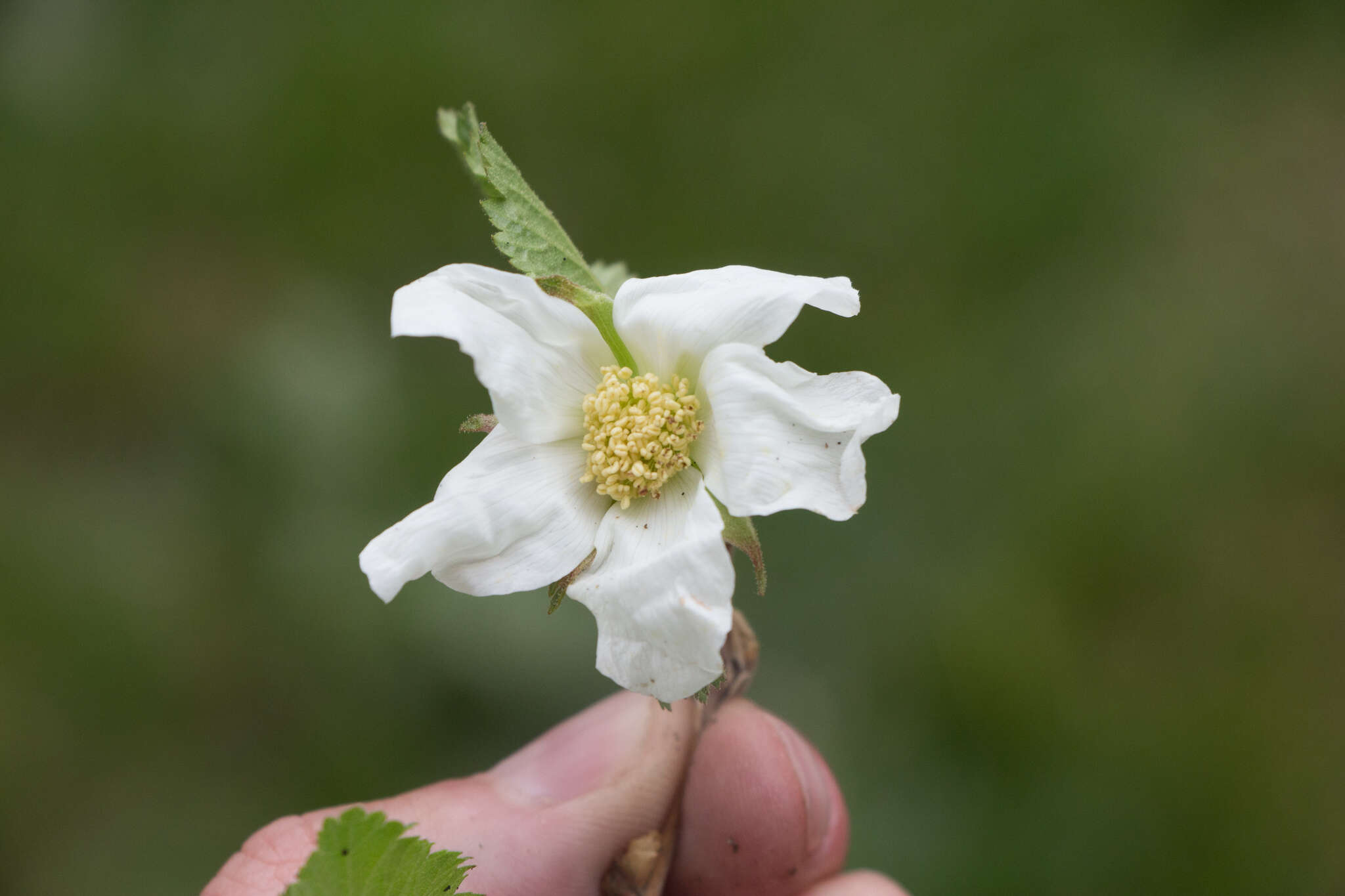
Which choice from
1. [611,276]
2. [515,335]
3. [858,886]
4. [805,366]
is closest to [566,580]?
[515,335]

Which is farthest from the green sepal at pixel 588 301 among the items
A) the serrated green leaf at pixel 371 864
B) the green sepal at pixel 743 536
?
the serrated green leaf at pixel 371 864

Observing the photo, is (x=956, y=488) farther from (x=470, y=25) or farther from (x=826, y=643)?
(x=470, y=25)

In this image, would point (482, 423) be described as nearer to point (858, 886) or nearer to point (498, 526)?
point (498, 526)

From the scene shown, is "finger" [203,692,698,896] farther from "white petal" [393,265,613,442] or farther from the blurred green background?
"white petal" [393,265,613,442]

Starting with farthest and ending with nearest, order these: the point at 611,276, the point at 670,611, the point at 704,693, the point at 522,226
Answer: the point at 611,276, the point at 522,226, the point at 704,693, the point at 670,611

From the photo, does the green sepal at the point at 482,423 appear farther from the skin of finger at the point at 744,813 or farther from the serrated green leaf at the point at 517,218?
the skin of finger at the point at 744,813

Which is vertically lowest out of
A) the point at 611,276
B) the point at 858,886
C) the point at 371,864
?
the point at 858,886
